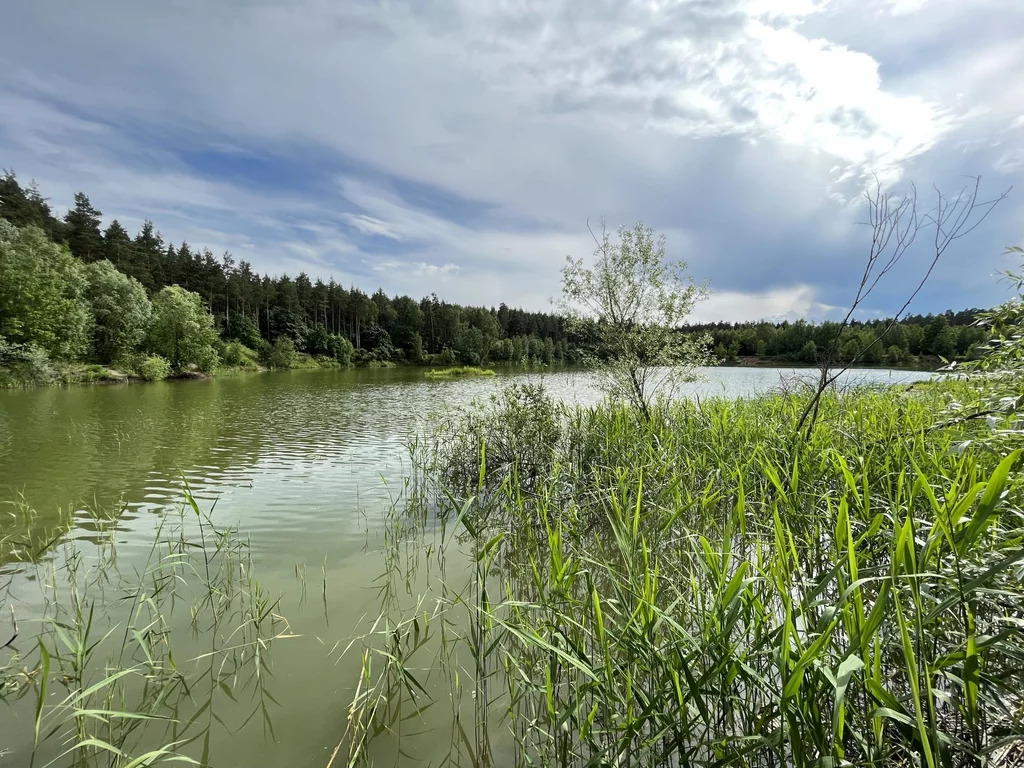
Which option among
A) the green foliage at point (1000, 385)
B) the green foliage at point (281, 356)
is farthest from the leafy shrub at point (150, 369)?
the green foliage at point (1000, 385)

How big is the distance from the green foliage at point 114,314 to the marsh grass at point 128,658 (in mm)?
46395

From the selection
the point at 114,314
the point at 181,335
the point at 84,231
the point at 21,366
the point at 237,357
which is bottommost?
the point at 21,366

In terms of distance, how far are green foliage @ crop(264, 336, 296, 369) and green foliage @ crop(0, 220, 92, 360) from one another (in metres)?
28.0

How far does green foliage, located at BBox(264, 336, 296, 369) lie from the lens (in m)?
67.1

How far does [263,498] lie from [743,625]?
29.3 feet

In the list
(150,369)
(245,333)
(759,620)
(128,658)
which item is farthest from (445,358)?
(759,620)

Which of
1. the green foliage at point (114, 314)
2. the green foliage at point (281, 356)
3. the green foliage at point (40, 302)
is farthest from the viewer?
the green foliage at point (281, 356)

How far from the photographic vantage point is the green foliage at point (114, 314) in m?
41.7

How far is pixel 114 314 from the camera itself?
140ft

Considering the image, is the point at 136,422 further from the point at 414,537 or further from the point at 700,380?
the point at 700,380

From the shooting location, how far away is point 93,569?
5.64 metres

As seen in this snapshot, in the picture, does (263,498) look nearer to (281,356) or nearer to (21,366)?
(21,366)

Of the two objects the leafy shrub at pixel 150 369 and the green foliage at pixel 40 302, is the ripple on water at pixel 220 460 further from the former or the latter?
the leafy shrub at pixel 150 369

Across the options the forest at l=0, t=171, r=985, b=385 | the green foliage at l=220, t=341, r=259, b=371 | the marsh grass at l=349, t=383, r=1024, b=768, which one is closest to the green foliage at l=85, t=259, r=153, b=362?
the forest at l=0, t=171, r=985, b=385
